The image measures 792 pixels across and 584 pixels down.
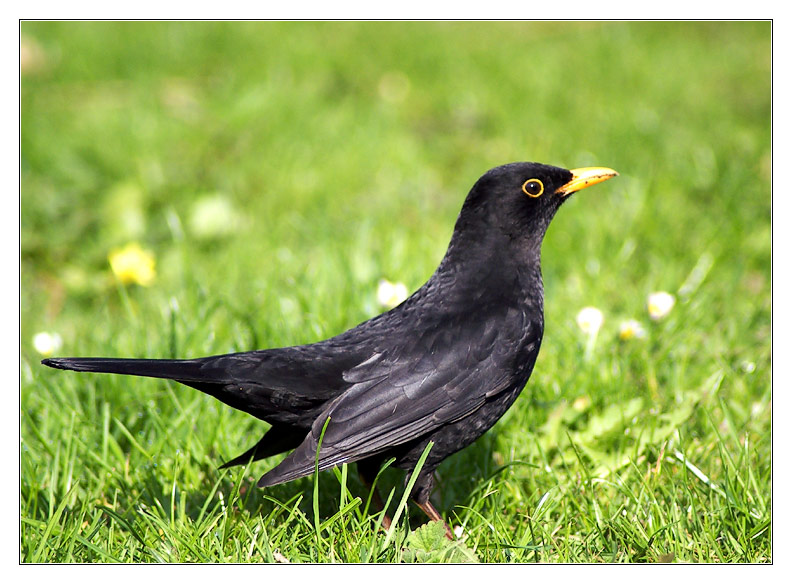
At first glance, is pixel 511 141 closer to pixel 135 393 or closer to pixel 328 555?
pixel 135 393

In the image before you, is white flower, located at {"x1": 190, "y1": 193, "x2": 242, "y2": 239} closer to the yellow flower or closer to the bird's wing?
the yellow flower

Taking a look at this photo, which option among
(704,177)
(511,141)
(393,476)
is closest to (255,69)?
(511,141)

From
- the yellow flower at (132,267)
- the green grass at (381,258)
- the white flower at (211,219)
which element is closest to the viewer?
the green grass at (381,258)

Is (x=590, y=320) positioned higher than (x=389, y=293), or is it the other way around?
(x=389, y=293)

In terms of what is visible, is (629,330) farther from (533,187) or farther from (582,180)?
(533,187)

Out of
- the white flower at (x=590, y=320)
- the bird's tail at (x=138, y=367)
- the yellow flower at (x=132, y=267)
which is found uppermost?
the yellow flower at (x=132, y=267)

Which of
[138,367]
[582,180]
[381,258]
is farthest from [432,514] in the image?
[381,258]

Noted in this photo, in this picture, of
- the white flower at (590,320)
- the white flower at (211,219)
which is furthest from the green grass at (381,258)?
the white flower at (590,320)

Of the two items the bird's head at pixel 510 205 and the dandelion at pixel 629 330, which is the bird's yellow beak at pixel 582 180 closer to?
the bird's head at pixel 510 205
